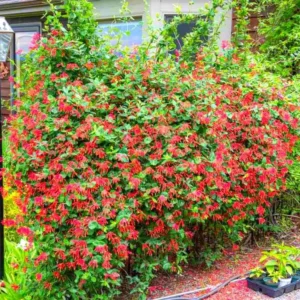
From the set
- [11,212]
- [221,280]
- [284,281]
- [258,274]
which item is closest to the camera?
[284,281]

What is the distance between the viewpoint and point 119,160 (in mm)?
2984

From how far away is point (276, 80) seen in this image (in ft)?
15.3

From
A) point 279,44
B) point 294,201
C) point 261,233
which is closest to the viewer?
point 261,233

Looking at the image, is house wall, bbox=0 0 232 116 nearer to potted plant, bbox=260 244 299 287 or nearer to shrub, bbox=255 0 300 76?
shrub, bbox=255 0 300 76

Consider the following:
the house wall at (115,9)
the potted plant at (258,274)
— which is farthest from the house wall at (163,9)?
the potted plant at (258,274)

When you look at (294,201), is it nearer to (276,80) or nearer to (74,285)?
(276,80)

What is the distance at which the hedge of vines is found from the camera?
2.87 meters

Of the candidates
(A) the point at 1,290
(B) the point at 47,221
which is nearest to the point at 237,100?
(B) the point at 47,221

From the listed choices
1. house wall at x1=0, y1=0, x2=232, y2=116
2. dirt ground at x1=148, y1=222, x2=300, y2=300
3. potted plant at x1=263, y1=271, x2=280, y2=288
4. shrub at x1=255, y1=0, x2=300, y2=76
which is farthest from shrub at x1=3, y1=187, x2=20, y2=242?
shrub at x1=255, y1=0, x2=300, y2=76

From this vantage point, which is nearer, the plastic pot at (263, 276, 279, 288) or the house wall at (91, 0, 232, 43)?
the plastic pot at (263, 276, 279, 288)

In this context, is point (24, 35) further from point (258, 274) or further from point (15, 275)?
point (258, 274)

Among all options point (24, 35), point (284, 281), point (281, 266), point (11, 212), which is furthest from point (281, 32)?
point (24, 35)

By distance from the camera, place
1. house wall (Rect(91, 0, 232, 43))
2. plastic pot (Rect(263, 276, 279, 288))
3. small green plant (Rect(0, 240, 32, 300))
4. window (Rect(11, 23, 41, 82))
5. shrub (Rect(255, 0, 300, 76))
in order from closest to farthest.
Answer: small green plant (Rect(0, 240, 32, 300)) → plastic pot (Rect(263, 276, 279, 288)) → shrub (Rect(255, 0, 300, 76)) → house wall (Rect(91, 0, 232, 43)) → window (Rect(11, 23, 41, 82))

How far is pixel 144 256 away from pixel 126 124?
101 cm
